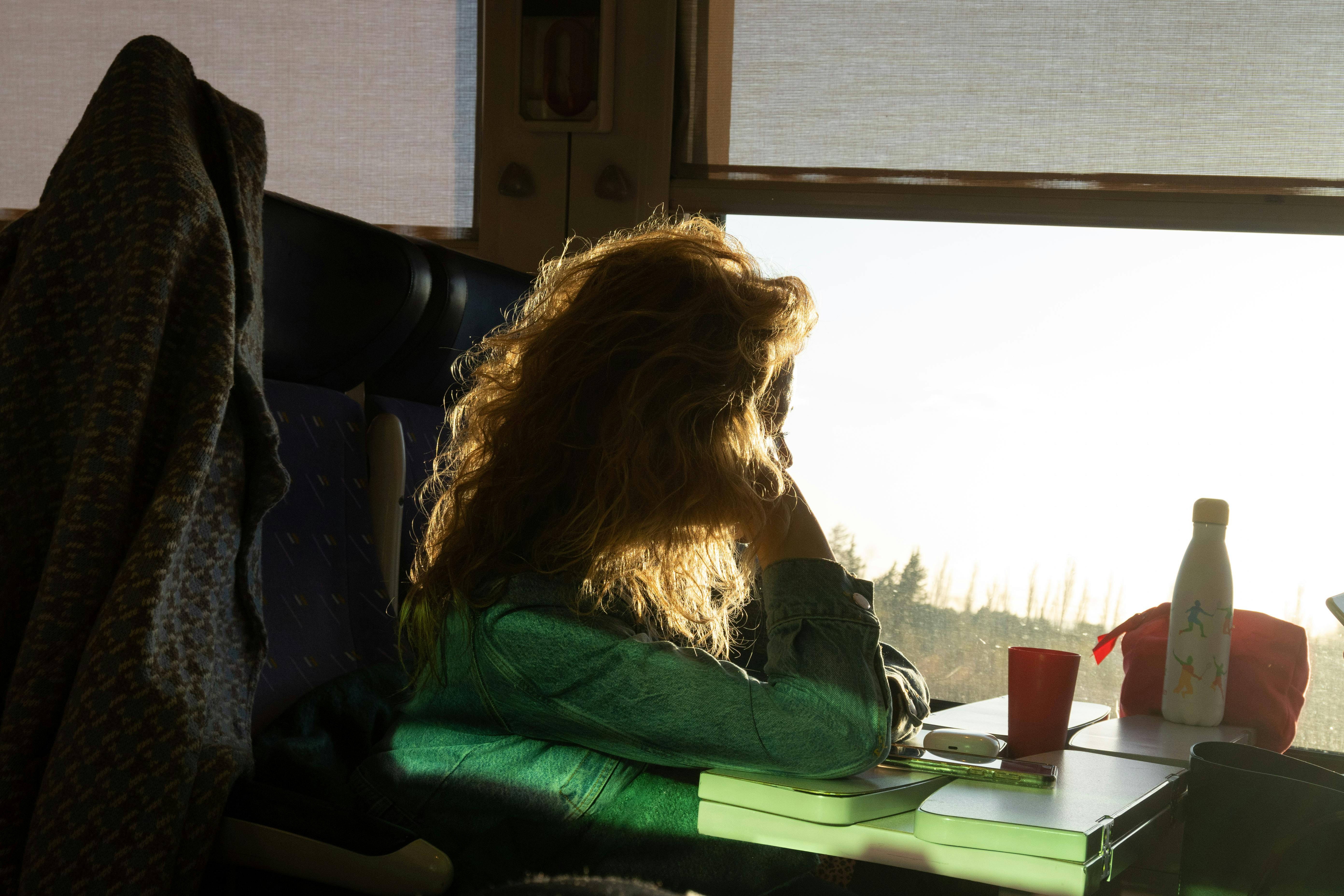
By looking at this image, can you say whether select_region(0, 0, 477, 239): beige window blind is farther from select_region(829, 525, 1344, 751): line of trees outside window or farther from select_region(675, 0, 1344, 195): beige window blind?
select_region(829, 525, 1344, 751): line of trees outside window

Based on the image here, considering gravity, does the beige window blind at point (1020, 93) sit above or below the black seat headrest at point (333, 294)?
above

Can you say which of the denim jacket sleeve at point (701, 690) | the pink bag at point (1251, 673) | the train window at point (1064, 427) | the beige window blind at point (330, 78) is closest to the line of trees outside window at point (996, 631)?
the train window at point (1064, 427)

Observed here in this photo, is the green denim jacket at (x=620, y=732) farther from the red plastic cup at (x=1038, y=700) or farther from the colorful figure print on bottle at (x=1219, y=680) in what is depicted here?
the colorful figure print on bottle at (x=1219, y=680)

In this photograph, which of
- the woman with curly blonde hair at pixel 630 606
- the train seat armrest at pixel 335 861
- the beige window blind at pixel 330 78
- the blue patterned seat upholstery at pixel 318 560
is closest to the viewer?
the train seat armrest at pixel 335 861

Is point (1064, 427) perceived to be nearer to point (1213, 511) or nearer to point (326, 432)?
point (1213, 511)

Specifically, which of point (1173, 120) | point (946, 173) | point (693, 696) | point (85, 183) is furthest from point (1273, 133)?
point (85, 183)

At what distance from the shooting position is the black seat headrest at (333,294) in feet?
3.63

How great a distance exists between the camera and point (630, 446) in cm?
90

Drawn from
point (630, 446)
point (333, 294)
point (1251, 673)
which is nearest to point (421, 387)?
point (333, 294)

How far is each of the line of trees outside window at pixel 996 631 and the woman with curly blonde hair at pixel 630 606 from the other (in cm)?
82

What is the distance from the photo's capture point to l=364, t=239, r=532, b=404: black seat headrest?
1.32 meters

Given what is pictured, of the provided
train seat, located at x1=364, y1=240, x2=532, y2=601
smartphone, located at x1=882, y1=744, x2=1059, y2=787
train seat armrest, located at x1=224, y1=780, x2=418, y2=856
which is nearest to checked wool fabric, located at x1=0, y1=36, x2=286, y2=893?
train seat armrest, located at x1=224, y1=780, x2=418, y2=856

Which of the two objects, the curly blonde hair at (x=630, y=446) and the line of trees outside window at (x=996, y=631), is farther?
the line of trees outside window at (x=996, y=631)

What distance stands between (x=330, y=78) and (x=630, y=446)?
151 cm
